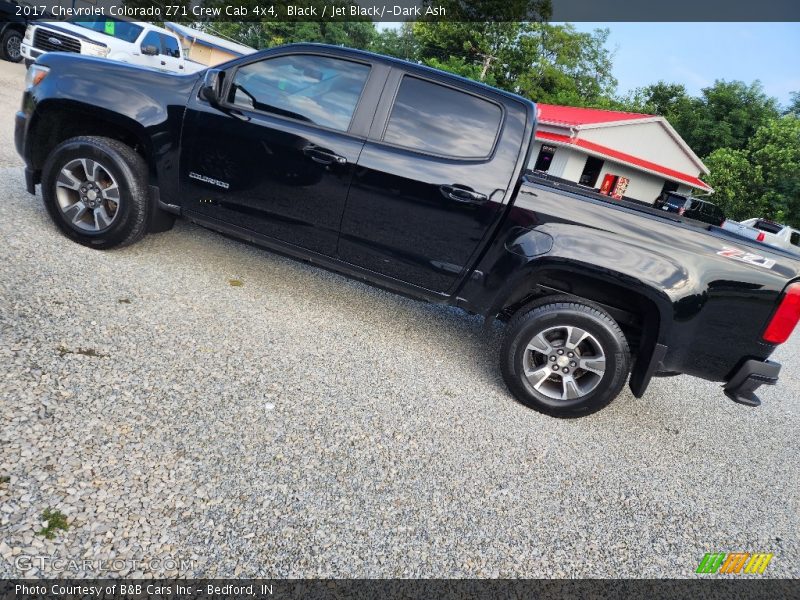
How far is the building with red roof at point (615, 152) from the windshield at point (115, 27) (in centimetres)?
1560

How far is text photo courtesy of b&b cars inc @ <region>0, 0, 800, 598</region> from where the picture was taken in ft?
6.72

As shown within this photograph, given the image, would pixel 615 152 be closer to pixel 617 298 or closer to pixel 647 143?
pixel 647 143

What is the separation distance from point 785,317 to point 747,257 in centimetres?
39

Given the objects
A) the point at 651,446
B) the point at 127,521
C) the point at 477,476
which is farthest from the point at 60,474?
the point at 651,446

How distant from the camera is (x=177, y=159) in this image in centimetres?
366

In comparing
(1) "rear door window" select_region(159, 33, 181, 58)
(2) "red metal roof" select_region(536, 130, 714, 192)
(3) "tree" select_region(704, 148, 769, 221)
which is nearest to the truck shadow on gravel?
(1) "rear door window" select_region(159, 33, 181, 58)

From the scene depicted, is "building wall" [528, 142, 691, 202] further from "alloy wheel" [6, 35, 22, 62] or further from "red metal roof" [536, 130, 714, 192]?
"alloy wheel" [6, 35, 22, 62]

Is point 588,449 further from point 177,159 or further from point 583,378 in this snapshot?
point 177,159

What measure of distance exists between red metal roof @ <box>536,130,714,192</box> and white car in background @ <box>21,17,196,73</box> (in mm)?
13868

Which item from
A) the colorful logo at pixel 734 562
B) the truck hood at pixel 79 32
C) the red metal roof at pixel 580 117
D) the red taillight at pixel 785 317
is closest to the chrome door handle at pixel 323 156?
the red taillight at pixel 785 317

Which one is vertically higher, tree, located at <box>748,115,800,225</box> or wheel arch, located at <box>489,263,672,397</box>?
tree, located at <box>748,115,800,225</box>

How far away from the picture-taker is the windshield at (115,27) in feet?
42.6

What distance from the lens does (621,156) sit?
2372 centimetres

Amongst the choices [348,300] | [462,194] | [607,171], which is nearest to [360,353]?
[348,300]
